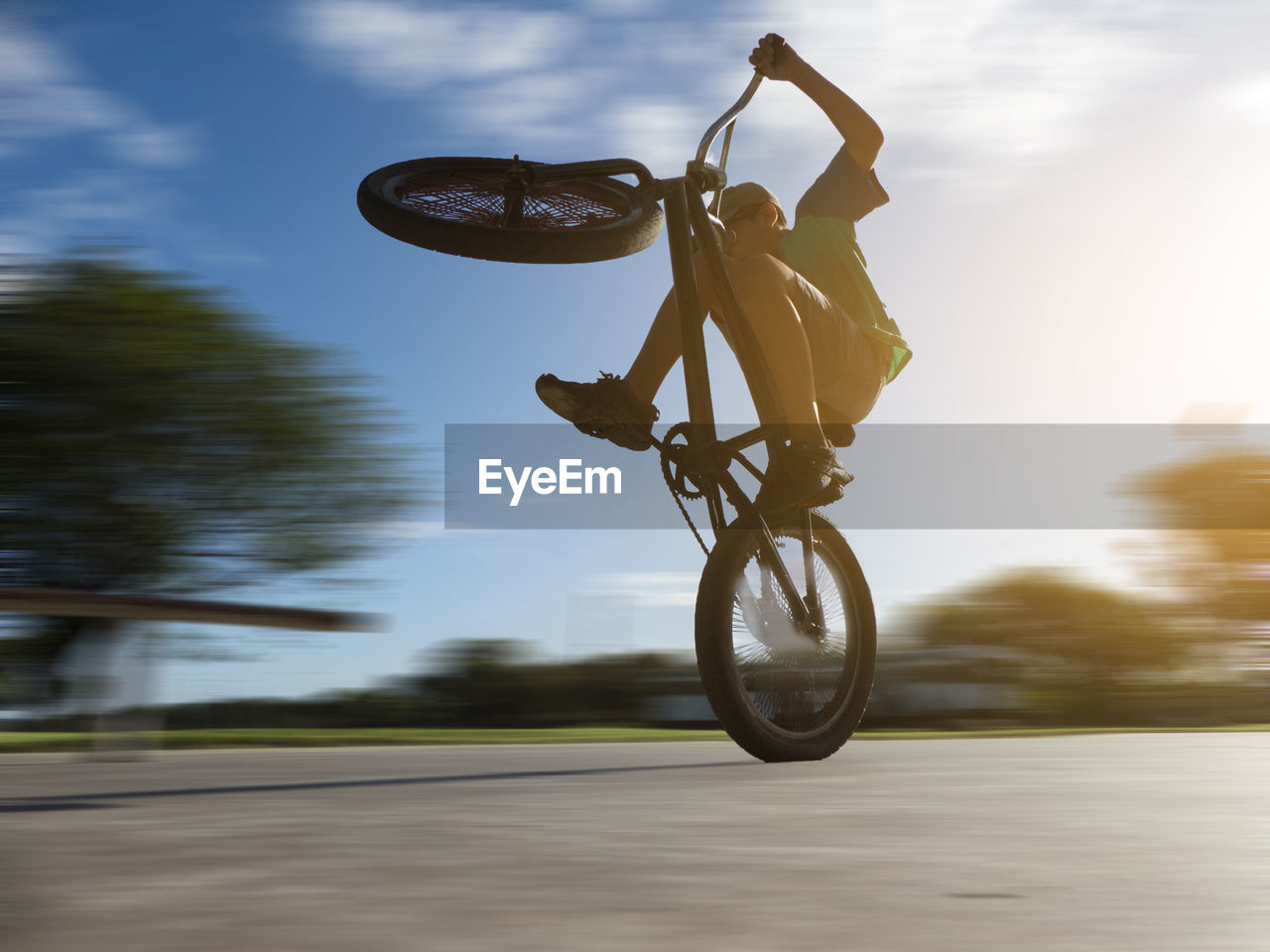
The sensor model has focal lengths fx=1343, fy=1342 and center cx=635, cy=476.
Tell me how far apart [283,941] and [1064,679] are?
24.3 metres

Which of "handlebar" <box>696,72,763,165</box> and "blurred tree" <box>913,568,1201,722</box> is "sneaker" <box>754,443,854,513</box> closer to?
"handlebar" <box>696,72,763,165</box>

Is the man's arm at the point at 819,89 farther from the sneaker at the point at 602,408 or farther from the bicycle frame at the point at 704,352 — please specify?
the sneaker at the point at 602,408

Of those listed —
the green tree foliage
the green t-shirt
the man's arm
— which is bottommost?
the green tree foliage

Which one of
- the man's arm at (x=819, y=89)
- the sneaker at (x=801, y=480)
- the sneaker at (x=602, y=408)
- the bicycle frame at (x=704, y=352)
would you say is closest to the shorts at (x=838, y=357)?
the bicycle frame at (x=704, y=352)

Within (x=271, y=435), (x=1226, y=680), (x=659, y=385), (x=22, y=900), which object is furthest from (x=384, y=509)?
(x=22, y=900)

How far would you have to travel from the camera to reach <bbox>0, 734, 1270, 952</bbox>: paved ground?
5.85 feet

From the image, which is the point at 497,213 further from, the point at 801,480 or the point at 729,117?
the point at 801,480

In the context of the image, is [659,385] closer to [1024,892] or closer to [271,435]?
[1024,892]

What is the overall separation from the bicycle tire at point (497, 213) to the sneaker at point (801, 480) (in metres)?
0.98

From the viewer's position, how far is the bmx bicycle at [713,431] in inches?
180

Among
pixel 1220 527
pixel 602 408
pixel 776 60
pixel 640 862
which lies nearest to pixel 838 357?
pixel 602 408

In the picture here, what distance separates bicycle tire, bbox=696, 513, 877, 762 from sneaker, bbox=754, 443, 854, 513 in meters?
0.13

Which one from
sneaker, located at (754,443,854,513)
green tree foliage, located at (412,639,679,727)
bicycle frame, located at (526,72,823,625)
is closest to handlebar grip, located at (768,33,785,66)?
bicycle frame, located at (526,72,823,625)

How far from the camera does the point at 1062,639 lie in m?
25.5
